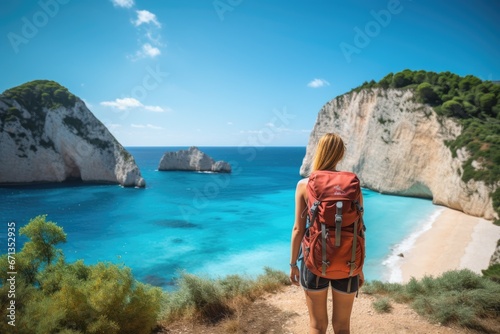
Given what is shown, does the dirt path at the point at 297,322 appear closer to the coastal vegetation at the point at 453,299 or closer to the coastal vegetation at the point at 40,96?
the coastal vegetation at the point at 453,299

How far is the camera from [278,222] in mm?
25344

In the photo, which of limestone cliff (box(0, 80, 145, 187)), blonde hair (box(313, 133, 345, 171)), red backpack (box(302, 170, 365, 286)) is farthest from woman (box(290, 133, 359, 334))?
limestone cliff (box(0, 80, 145, 187))

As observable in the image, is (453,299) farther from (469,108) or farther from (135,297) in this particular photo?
(469,108)

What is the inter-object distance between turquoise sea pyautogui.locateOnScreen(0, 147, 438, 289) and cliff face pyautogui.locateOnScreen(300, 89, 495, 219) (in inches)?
92.1

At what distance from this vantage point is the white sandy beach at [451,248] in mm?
13344

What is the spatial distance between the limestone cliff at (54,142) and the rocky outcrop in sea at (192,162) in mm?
24676

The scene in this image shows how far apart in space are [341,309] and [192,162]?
70253mm

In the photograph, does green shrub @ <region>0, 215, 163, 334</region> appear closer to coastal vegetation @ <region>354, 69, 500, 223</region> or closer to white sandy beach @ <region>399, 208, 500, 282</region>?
white sandy beach @ <region>399, 208, 500, 282</region>

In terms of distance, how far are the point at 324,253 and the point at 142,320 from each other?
12.4 ft

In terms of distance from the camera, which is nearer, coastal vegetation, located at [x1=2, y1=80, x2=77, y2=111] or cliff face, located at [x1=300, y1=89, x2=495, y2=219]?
cliff face, located at [x1=300, y1=89, x2=495, y2=219]

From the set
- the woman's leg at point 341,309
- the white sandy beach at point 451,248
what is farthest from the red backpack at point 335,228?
the white sandy beach at point 451,248

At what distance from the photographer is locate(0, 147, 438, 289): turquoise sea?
15961 mm

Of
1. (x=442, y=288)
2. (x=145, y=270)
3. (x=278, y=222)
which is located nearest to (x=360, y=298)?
(x=442, y=288)

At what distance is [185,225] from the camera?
2453 cm
